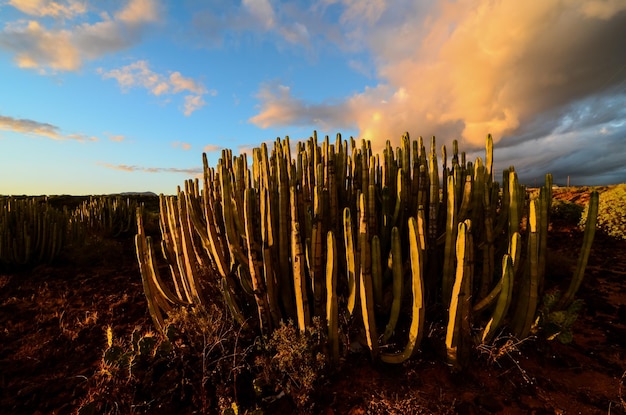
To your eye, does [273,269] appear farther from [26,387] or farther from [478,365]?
[26,387]

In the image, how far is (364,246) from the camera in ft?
9.75

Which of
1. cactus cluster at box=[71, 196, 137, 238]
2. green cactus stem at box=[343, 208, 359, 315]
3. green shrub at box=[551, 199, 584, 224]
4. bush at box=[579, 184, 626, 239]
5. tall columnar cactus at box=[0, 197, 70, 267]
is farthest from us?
green shrub at box=[551, 199, 584, 224]

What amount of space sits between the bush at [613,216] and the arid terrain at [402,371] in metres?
5.28

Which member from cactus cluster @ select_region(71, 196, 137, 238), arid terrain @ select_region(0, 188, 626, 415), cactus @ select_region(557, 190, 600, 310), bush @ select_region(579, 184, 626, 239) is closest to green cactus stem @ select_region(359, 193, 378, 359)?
arid terrain @ select_region(0, 188, 626, 415)

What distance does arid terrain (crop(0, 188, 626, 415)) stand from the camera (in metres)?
2.78

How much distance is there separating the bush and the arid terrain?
5.28 m

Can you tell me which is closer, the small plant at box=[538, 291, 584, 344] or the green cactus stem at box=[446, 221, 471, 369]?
the green cactus stem at box=[446, 221, 471, 369]

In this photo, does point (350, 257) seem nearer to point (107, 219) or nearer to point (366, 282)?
point (366, 282)

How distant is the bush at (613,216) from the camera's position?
9.49 m

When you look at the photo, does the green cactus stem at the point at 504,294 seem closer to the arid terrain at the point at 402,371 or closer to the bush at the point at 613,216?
the arid terrain at the point at 402,371

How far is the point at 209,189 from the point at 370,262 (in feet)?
7.80

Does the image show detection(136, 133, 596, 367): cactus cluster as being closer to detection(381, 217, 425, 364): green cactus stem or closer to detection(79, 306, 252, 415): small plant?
detection(381, 217, 425, 364): green cactus stem

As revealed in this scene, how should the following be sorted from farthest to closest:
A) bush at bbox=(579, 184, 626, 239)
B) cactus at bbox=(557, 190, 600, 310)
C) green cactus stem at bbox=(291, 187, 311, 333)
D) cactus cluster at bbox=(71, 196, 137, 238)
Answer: cactus cluster at bbox=(71, 196, 137, 238)
bush at bbox=(579, 184, 626, 239)
cactus at bbox=(557, 190, 600, 310)
green cactus stem at bbox=(291, 187, 311, 333)

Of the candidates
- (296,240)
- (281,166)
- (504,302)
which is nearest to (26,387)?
(296,240)
